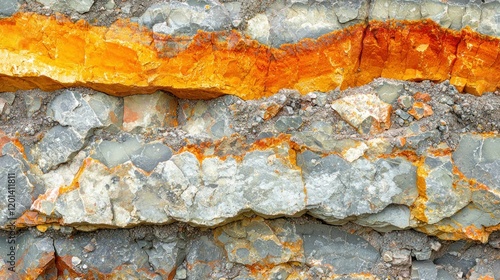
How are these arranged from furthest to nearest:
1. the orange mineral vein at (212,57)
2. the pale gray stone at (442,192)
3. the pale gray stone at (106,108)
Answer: the pale gray stone at (106,108)
the orange mineral vein at (212,57)
the pale gray stone at (442,192)

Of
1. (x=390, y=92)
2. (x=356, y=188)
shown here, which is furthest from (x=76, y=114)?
(x=390, y=92)

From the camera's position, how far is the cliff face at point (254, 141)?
3.17 metres

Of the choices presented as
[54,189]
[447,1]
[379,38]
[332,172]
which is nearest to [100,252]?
[54,189]

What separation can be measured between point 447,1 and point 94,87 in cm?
197

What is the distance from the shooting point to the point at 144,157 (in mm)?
3279

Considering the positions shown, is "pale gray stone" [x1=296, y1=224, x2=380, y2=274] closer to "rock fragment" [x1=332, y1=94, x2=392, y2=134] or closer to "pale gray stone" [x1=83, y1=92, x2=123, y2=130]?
"rock fragment" [x1=332, y1=94, x2=392, y2=134]

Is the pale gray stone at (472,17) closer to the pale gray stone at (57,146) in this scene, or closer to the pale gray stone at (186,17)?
the pale gray stone at (186,17)

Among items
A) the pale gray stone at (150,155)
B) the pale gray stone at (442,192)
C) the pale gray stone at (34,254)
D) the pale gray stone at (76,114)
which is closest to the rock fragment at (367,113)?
the pale gray stone at (442,192)

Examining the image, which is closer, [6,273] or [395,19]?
[395,19]

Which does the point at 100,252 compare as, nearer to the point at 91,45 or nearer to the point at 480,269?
the point at 91,45

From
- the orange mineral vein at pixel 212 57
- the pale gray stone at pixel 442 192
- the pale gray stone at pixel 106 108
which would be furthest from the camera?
the pale gray stone at pixel 106 108

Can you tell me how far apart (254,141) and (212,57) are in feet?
1.68

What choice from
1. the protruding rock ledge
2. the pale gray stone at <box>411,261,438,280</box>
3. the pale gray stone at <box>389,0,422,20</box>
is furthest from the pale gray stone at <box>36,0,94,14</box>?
the pale gray stone at <box>411,261,438,280</box>

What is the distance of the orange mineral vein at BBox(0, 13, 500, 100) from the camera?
3.22 m
